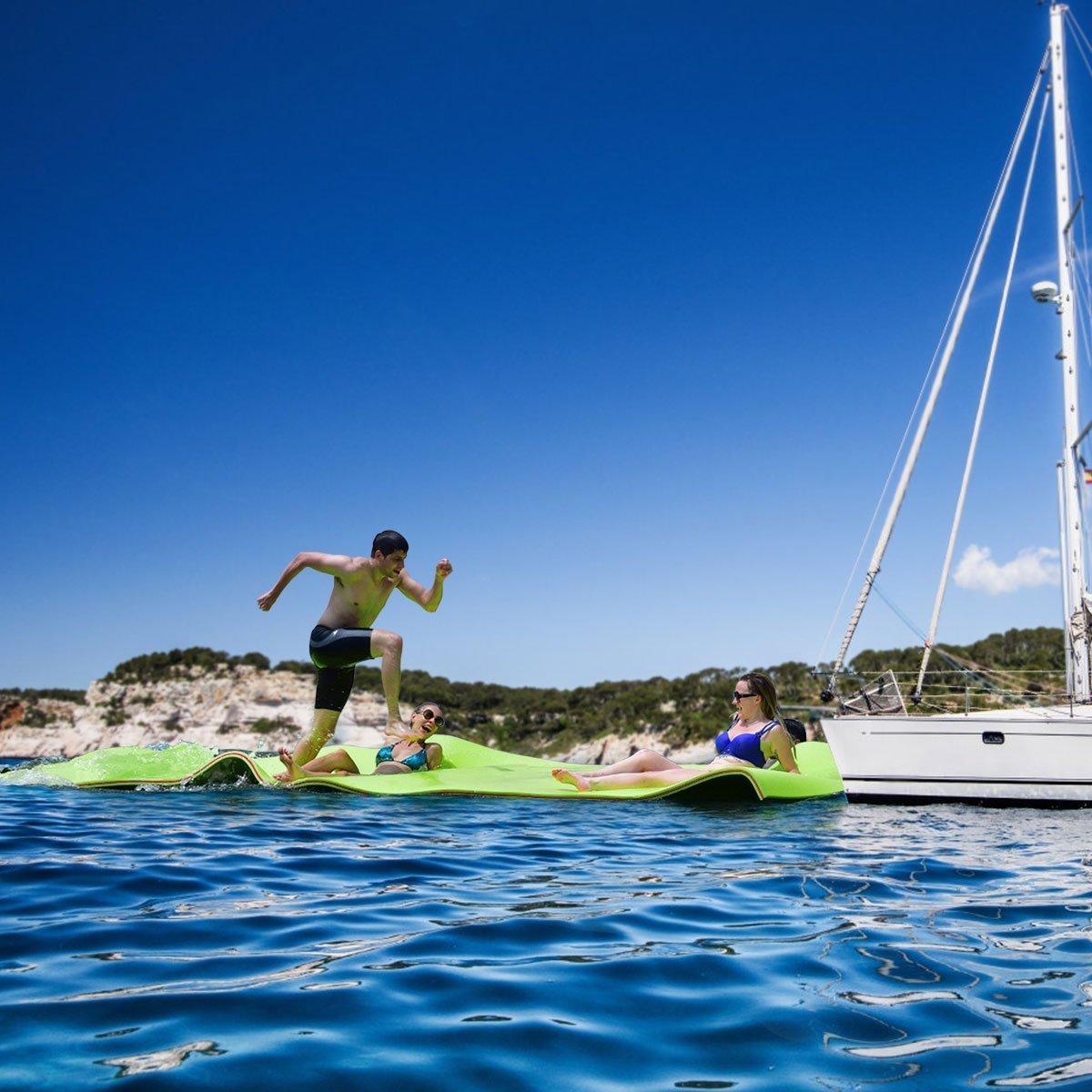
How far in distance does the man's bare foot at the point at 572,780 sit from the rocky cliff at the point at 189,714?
48437 millimetres

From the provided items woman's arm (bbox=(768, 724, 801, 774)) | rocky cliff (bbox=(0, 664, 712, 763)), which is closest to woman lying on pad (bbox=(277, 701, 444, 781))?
woman's arm (bbox=(768, 724, 801, 774))

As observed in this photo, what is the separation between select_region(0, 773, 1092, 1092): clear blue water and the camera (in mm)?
2137

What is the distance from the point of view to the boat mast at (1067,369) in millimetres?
13250

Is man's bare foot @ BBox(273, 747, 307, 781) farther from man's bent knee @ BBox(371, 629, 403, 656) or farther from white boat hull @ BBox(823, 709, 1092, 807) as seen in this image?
white boat hull @ BBox(823, 709, 1092, 807)

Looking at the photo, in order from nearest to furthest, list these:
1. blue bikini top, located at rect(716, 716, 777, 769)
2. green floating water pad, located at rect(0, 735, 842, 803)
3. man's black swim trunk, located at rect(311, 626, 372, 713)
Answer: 1. green floating water pad, located at rect(0, 735, 842, 803)
2. man's black swim trunk, located at rect(311, 626, 372, 713)
3. blue bikini top, located at rect(716, 716, 777, 769)

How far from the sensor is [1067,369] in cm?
1529

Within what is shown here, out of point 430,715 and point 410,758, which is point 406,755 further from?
point 430,715

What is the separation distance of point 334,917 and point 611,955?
45.5 inches

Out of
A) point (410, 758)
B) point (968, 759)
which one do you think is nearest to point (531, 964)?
point (410, 758)

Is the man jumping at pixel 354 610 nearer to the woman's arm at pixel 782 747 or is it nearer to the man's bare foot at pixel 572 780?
the man's bare foot at pixel 572 780

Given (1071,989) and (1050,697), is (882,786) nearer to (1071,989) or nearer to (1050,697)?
(1050,697)

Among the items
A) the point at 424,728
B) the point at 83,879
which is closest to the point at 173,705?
the point at 424,728

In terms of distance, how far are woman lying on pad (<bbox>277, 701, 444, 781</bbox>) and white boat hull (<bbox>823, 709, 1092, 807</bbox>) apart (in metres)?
4.54

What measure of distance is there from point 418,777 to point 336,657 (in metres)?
1.47
